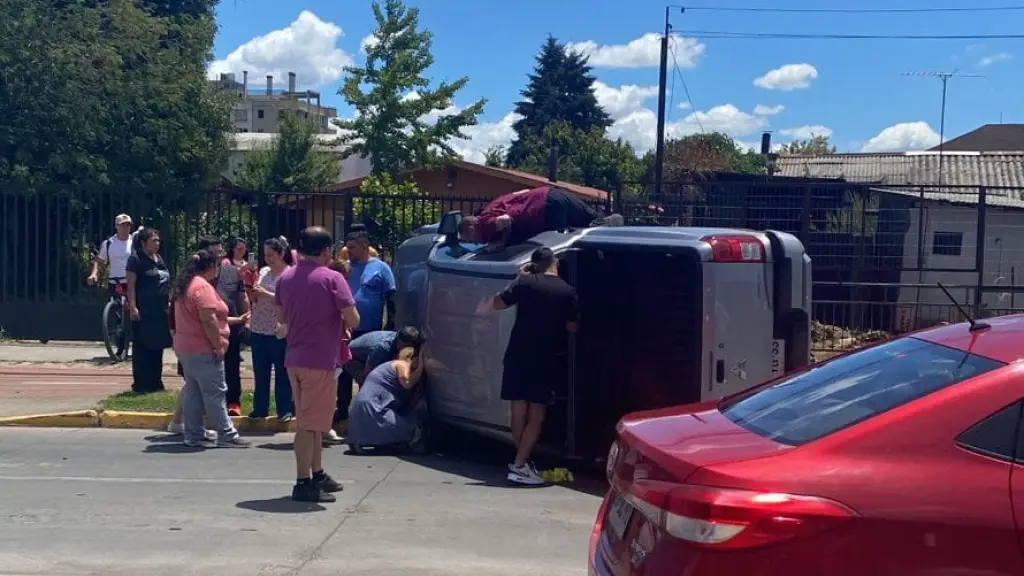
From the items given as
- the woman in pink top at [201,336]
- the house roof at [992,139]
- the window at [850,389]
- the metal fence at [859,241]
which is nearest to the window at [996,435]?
the window at [850,389]

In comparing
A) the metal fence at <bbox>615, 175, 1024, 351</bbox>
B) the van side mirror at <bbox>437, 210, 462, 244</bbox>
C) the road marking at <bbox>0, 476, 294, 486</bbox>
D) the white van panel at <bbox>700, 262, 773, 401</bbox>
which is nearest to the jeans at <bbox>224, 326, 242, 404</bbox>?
the road marking at <bbox>0, 476, 294, 486</bbox>

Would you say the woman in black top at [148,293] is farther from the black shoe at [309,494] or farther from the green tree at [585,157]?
the green tree at [585,157]

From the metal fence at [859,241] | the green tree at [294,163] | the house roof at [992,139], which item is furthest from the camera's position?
the house roof at [992,139]

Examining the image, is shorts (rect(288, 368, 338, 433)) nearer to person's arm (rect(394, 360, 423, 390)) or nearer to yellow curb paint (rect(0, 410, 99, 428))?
person's arm (rect(394, 360, 423, 390))

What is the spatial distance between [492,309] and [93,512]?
3108mm

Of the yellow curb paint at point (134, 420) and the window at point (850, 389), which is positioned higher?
the window at point (850, 389)

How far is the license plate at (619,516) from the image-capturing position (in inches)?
154

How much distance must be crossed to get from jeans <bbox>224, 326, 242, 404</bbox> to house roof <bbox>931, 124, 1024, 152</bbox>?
5161 centimetres

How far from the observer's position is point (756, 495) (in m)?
3.49

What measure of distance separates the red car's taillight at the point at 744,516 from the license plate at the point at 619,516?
0.34m

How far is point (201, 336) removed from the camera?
9.47m

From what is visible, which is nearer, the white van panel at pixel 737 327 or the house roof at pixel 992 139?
the white van panel at pixel 737 327

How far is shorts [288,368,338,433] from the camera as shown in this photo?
7570 millimetres

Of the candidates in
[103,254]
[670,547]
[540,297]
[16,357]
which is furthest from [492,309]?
[16,357]
